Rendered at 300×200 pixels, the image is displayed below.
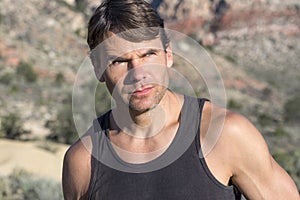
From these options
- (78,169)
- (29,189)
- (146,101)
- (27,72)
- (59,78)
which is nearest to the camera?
(146,101)

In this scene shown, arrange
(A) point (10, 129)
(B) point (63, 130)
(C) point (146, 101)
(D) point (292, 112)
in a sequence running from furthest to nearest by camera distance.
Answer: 1. (D) point (292, 112)
2. (B) point (63, 130)
3. (A) point (10, 129)
4. (C) point (146, 101)

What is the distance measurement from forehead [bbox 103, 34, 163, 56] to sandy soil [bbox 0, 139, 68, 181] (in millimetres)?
6929

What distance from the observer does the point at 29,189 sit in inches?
258

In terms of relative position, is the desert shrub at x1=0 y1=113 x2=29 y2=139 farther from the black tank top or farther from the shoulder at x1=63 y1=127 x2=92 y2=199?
the black tank top

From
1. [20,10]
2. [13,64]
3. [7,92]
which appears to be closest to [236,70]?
[20,10]

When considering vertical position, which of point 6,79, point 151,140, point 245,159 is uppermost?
point 245,159

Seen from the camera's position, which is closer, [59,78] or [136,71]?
[136,71]

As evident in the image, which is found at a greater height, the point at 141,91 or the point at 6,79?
the point at 141,91

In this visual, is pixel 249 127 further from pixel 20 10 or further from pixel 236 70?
pixel 236 70

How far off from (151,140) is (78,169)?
0.27 m

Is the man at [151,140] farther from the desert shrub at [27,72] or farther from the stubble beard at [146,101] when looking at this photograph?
the desert shrub at [27,72]

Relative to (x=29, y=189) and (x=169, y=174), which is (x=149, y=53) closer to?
(x=169, y=174)

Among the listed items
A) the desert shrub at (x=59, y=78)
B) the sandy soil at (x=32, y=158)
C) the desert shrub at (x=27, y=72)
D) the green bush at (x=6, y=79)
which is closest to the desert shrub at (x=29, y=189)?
the sandy soil at (x=32, y=158)

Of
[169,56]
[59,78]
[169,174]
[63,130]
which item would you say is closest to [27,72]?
[59,78]
